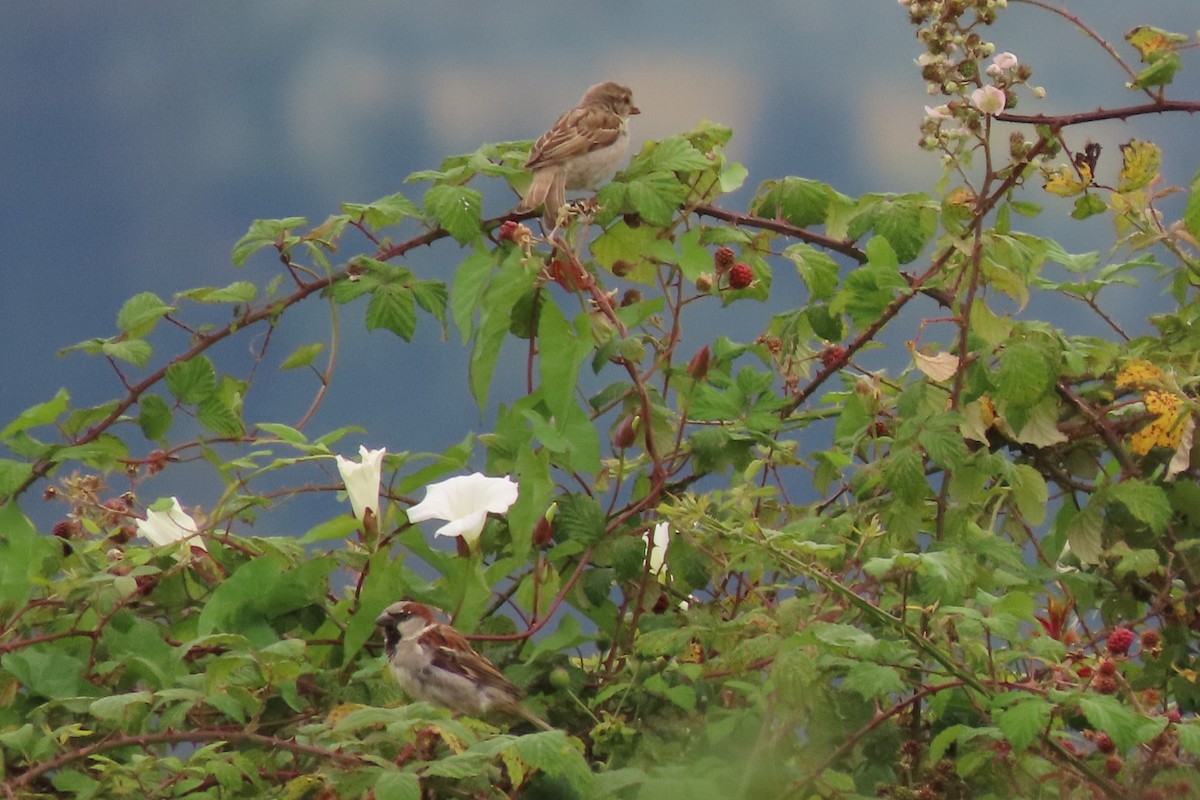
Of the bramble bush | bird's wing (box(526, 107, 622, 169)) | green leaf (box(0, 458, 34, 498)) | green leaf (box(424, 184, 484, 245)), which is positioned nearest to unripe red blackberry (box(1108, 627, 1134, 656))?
the bramble bush

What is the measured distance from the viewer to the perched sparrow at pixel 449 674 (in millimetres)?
2617

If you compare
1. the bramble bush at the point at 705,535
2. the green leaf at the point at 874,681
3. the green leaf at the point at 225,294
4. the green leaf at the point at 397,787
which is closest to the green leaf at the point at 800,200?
the bramble bush at the point at 705,535

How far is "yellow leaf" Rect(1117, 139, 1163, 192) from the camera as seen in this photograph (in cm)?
287

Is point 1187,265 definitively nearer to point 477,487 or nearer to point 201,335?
point 477,487

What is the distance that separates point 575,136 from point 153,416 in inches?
44.6

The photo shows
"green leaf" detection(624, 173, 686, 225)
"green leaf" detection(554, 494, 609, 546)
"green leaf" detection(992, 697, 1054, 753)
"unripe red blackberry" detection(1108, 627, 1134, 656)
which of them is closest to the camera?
"green leaf" detection(992, 697, 1054, 753)

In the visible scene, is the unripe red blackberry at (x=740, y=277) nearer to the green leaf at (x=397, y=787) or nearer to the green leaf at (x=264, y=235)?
the green leaf at (x=264, y=235)

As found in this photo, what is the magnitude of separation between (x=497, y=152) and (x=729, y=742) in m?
1.46

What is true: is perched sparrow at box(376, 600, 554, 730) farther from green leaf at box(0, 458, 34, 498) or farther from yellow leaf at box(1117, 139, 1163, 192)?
yellow leaf at box(1117, 139, 1163, 192)

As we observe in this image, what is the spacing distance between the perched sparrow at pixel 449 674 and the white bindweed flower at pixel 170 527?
1.93 ft

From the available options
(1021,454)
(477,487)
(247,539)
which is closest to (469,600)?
(477,487)

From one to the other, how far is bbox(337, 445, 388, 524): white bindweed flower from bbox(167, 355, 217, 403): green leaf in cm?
65

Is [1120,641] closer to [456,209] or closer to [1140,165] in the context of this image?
[1140,165]

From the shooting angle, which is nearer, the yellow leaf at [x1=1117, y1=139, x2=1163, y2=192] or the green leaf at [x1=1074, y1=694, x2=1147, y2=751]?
the green leaf at [x1=1074, y1=694, x2=1147, y2=751]
